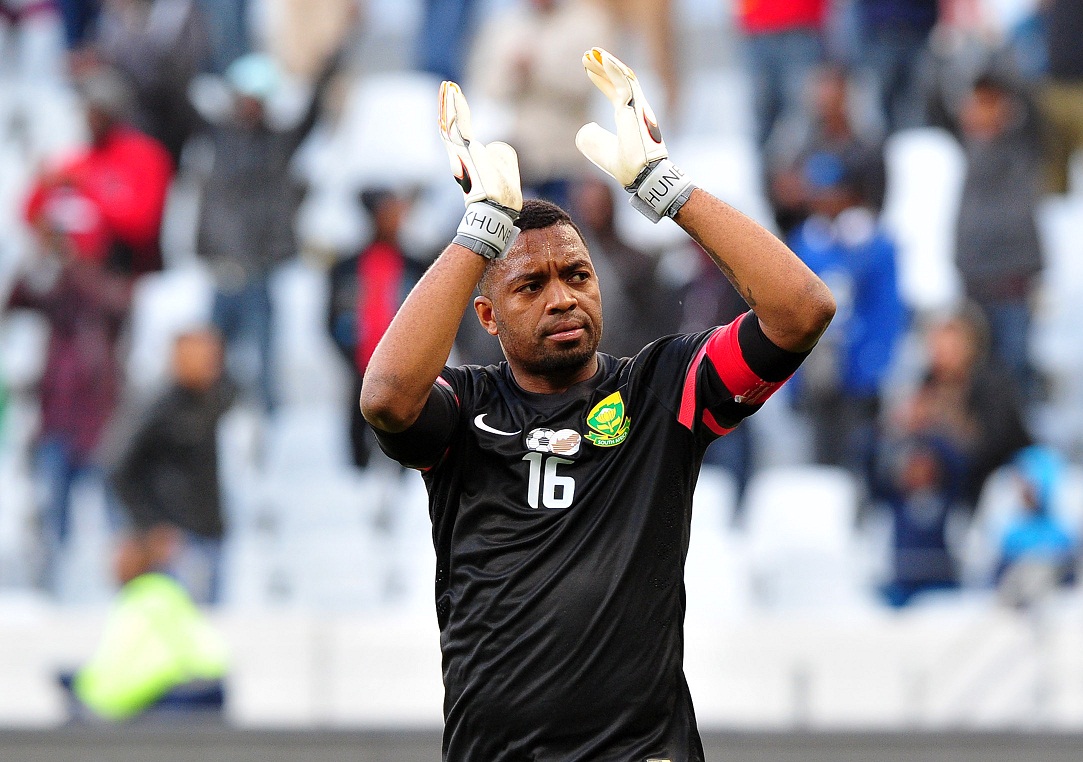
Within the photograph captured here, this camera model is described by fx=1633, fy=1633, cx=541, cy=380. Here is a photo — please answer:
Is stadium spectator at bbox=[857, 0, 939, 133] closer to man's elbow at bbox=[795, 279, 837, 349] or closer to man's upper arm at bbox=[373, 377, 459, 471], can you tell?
man's elbow at bbox=[795, 279, 837, 349]

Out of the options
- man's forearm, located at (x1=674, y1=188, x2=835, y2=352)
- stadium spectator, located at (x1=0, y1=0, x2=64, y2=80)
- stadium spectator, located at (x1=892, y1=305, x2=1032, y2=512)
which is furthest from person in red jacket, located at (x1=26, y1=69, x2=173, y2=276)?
man's forearm, located at (x1=674, y1=188, x2=835, y2=352)

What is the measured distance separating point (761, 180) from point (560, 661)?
7.73 m

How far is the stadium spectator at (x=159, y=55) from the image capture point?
414 inches

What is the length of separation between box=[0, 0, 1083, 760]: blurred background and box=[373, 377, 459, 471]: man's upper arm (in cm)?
416

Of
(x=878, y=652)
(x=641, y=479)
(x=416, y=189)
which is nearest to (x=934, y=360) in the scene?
(x=878, y=652)

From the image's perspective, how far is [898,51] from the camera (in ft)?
34.3

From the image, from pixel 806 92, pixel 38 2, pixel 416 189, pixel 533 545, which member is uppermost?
pixel 38 2

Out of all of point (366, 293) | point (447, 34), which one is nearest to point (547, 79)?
point (447, 34)

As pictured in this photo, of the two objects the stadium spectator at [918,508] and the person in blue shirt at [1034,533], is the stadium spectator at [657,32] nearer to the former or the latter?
the stadium spectator at [918,508]

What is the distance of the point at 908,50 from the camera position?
34.2 ft

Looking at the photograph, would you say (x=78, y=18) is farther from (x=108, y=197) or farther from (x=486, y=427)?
(x=486, y=427)

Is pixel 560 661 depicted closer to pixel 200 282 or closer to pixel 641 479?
pixel 641 479

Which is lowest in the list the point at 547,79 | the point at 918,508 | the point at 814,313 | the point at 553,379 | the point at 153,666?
the point at 153,666

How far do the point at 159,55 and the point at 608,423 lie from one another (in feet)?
26.7
